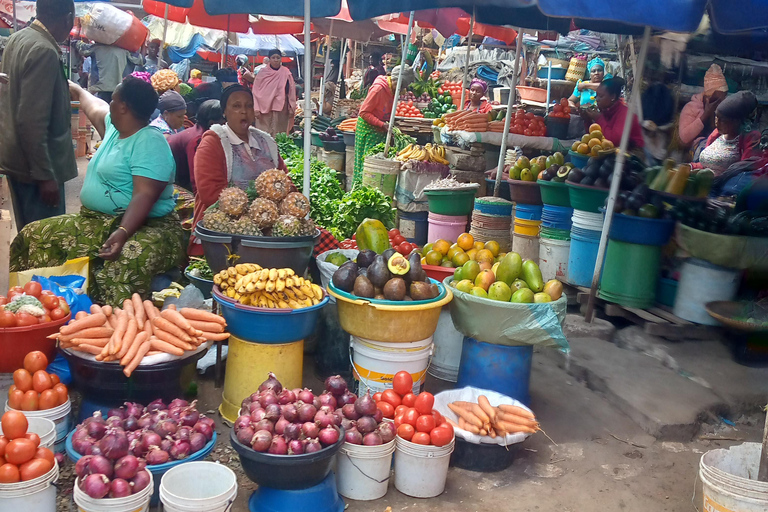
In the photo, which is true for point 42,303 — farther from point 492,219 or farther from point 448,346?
point 492,219

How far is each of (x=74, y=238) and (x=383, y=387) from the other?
90.1 inches

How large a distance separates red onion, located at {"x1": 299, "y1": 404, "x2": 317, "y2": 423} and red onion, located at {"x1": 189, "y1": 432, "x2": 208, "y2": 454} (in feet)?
1.47

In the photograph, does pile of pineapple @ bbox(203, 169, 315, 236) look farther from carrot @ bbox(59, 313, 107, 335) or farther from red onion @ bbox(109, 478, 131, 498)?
red onion @ bbox(109, 478, 131, 498)

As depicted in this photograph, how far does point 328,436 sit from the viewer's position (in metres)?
2.84

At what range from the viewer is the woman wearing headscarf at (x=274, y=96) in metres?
12.0

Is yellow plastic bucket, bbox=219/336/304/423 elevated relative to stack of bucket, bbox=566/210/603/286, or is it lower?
lower

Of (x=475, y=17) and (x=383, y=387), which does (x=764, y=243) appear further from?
(x=475, y=17)

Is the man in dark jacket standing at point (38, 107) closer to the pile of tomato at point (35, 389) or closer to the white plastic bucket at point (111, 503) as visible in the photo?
the pile of tomato at point (35, 389)

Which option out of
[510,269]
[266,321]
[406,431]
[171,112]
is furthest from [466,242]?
[171,112]

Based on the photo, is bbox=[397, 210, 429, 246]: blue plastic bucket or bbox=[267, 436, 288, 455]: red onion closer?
bbox=[267, 436, 288, 455]: red onion

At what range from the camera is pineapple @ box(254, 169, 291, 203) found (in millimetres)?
4211

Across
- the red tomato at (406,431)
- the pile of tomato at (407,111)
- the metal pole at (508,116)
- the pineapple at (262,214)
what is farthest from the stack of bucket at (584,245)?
the pile of tomato at (407,111)

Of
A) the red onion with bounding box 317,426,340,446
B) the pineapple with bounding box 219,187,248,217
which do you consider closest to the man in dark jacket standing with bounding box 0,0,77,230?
the pineapple with bounding box 219,187,248,217

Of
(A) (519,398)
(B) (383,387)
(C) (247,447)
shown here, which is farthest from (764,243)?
(C) (247,447)
